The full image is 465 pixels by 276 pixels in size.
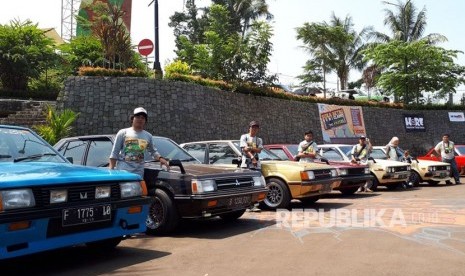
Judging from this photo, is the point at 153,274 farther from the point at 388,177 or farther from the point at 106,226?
the point at 388,177

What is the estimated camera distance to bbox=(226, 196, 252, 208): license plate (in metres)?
7.07

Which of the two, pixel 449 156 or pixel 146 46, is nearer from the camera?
pixel 449 156

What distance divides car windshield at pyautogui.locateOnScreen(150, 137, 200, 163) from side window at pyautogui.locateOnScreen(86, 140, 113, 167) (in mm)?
840

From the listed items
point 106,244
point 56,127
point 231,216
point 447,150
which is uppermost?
point 56,127

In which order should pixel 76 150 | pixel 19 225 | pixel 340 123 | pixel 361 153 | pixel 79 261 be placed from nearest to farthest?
pixel 19 225 → pixel 79 261 → pixel 76 150 → pixel 361 153 → pixel 340 123

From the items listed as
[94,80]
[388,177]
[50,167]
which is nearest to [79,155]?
[50,167]

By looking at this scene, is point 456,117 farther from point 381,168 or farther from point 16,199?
point 16,199

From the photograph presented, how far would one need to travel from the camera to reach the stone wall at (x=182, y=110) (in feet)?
57.4

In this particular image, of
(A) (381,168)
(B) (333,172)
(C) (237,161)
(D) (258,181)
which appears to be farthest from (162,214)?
(A) (381,168)

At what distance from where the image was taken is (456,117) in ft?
113

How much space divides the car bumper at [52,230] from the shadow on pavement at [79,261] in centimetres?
32

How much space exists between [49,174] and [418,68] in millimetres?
32491

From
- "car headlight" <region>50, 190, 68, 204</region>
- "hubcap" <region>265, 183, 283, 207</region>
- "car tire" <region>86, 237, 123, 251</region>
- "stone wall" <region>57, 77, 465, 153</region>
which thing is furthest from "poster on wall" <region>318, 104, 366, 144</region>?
"car headlight" <region>50, 190, 68, 204</region>

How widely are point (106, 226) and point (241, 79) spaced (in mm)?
18919
